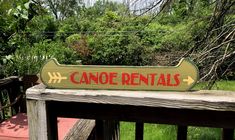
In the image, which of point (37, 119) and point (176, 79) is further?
point (37, 119)

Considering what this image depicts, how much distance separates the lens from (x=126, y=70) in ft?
3.23

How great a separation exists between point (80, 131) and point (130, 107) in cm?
60

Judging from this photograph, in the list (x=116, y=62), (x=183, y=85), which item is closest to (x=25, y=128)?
(x=183, y=85)

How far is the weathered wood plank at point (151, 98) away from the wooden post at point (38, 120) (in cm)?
3

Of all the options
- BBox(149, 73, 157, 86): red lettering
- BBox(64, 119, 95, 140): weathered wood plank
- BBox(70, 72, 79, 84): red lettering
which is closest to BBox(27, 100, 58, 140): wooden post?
BBox(70, 72, 79, 84): red lettering

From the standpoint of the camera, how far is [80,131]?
160 centimetres

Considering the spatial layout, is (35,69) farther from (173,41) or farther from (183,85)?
(183,85)

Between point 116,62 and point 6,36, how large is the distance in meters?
8.22

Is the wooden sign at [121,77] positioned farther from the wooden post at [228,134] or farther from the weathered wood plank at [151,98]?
the wooden post at [228,134]

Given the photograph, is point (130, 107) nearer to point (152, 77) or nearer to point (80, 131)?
point (152, 77)

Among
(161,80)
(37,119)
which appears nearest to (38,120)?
(37,119)

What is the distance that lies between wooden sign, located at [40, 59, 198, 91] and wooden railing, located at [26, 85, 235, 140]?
0.07ft

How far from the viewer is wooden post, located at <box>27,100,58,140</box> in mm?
1065

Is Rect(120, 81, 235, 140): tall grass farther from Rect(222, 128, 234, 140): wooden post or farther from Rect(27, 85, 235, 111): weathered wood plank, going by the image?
Rect(27, 85, 235, 111): weathered wood plank
